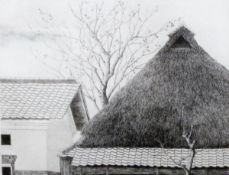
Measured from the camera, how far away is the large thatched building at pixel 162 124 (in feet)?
41.9

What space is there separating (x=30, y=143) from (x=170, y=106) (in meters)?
3.60

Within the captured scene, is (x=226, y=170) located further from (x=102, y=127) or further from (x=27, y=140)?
(x=27, y=140)

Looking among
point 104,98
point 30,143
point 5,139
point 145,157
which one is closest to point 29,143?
A: point 30,143

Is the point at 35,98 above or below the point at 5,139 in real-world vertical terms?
above

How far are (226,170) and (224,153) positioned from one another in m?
0.33

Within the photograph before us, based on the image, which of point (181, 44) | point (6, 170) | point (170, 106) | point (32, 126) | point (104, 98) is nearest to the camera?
point (170, 106)

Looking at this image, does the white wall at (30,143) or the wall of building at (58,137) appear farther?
the wall of building at (58,137)

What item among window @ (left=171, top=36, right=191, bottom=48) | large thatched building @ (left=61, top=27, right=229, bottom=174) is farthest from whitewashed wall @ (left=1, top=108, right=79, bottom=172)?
window @ (left=171, top=36, right=191, bottom=48)

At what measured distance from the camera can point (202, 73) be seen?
45.0ft

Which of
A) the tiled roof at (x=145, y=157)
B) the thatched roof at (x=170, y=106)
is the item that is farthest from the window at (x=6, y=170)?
the thatched roof at (x=170, y=106)

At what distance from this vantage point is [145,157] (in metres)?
12.8

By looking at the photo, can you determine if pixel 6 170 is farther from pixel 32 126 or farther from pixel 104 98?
pixel 104 98

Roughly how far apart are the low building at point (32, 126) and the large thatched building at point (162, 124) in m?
1.38

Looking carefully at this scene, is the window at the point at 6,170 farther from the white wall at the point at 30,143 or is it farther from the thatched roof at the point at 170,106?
the thatched roof at the point at 170,106
